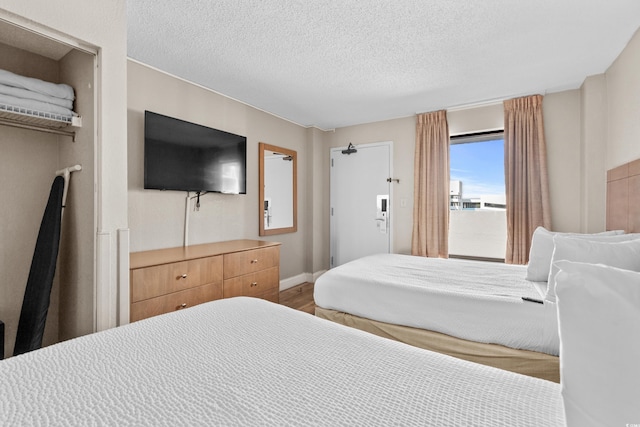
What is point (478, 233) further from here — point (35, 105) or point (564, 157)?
point (35, 105)

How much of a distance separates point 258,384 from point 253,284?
7.40 feet

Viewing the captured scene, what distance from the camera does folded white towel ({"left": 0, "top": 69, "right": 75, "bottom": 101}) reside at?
1.59 metres

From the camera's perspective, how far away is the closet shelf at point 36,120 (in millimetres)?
1616

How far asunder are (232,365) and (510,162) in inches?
147

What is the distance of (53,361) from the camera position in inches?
34.5

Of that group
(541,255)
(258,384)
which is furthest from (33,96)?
(541,255)

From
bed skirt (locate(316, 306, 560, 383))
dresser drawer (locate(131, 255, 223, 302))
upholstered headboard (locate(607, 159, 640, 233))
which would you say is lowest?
bed skirt (locate(316, 306, 560, 383))

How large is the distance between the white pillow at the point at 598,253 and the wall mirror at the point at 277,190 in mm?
3059

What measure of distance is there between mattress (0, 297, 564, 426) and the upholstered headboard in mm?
2304

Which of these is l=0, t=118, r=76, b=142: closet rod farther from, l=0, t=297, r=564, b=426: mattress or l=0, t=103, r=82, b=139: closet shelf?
l=0, t=297, r=564, b=426: mattress

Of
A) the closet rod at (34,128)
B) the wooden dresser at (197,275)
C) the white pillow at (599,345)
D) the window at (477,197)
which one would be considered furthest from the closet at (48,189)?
the window at (477,197)

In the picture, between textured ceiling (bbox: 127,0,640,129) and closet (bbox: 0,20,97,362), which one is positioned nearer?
closet (bbox: 0,20,97,362)

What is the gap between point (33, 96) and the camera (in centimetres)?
167

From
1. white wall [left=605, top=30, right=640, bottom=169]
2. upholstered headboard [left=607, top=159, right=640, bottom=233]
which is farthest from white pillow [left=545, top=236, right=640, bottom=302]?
white wall [left=605, top=30, right=640, bottom=169]
